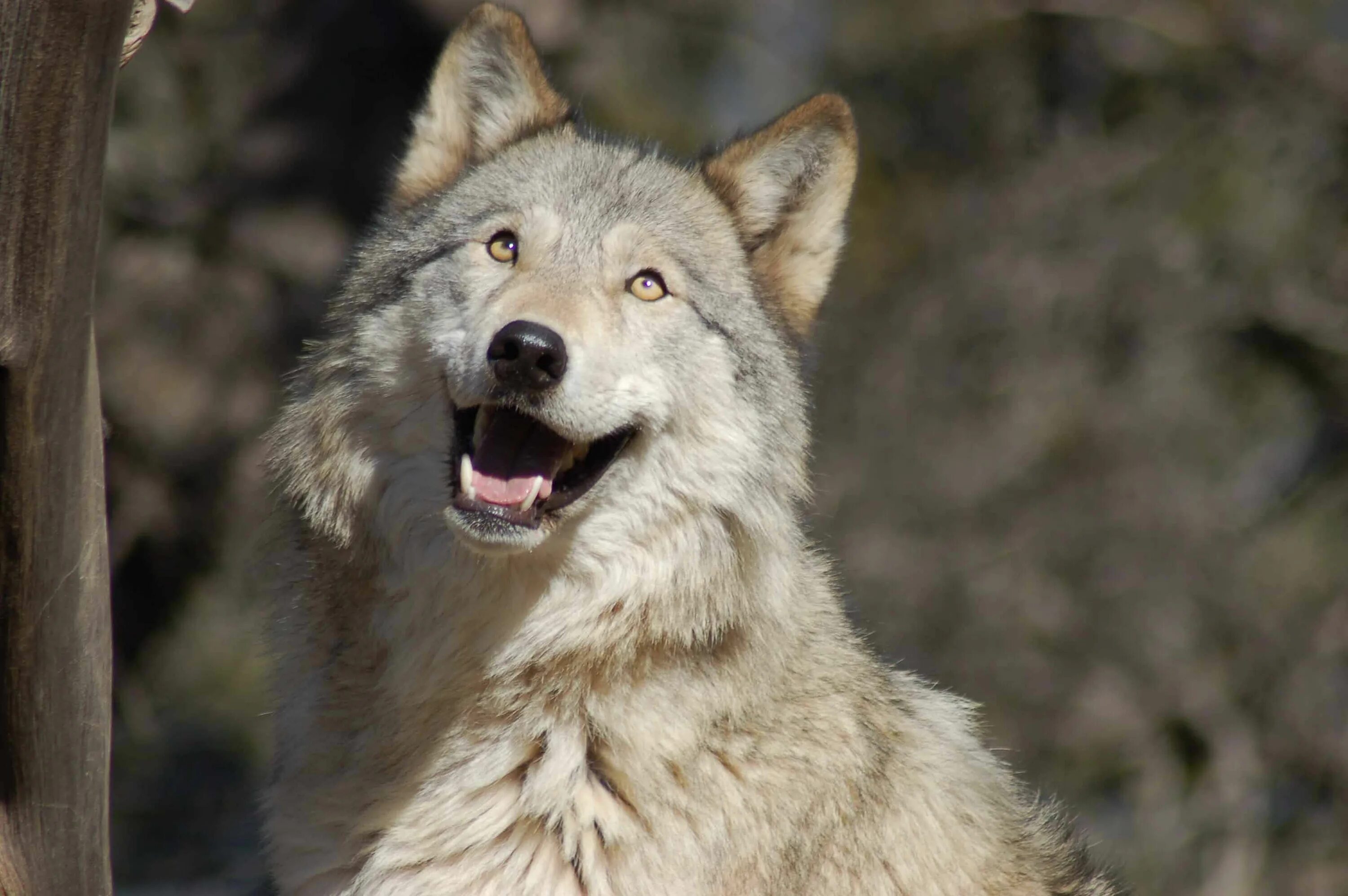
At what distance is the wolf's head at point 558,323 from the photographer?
3.93m

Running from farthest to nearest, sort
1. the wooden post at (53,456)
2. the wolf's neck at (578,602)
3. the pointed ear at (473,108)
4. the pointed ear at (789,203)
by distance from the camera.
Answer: the pointed ear at (473,108) → the pointed ear at (789,203) → the wolf's neck at (578,602) → the wooden post at (53,456)

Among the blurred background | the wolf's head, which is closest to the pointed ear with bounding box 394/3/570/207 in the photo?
the wolf's head

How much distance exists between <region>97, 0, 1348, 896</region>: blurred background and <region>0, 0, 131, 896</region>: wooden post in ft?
20.8

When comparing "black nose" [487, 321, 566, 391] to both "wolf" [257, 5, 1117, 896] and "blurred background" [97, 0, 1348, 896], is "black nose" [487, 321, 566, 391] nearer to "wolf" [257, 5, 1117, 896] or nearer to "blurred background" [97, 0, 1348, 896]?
"wolf" [257, 5, 1117, 896]

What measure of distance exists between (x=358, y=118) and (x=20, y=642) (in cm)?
793

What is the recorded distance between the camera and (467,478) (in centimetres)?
389

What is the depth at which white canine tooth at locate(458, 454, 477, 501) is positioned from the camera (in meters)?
3.85

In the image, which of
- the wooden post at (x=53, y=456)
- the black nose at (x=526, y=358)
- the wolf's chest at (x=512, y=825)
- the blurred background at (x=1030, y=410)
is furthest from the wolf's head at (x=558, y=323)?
the blurred background at (x=1030, y=410)

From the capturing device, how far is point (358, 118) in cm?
1054

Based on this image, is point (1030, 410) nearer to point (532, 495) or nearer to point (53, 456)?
point (532, 495)

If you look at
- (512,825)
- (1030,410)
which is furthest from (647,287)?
(1030,410)

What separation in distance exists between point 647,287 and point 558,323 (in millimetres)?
532

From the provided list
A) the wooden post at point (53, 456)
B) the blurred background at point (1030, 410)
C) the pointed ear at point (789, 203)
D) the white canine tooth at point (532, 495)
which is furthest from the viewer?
the blurred background at point (1030, 410)

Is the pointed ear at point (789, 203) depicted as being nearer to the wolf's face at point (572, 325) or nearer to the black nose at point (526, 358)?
the wolf's face at point (572, 325)
